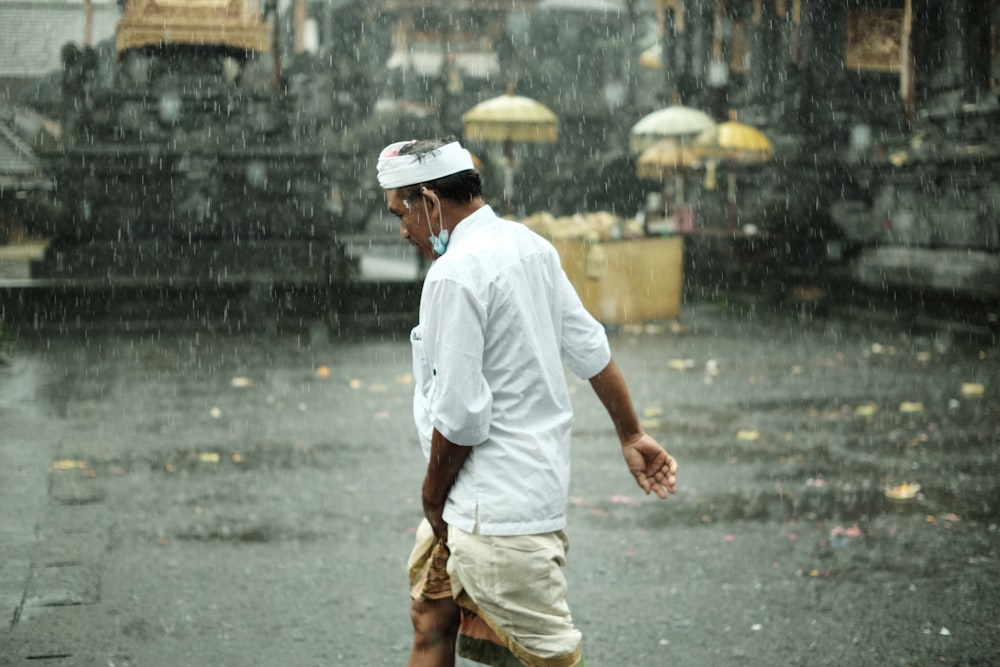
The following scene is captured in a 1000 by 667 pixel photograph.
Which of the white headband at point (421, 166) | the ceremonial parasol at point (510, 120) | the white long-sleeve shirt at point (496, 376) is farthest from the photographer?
the ceremonial parasol at point (510, 120)

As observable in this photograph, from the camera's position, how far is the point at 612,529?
627 centimetres

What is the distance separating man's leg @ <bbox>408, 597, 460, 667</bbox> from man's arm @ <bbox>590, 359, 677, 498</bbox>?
2.02 ft

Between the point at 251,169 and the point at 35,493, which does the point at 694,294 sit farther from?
the point at 35,493

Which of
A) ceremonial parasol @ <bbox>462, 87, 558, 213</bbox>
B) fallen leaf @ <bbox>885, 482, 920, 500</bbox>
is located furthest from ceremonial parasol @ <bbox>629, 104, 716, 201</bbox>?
fallen leaf @ <bbox>885, 482, 920, 500</bbox>

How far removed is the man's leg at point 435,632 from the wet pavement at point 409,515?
1269mm

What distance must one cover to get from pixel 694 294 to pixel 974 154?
4.96 meters

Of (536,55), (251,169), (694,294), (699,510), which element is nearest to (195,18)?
(251,169)

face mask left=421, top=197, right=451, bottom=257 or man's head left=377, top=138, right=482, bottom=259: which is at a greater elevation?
man's head left=377, top=138, right=482, bottom=259

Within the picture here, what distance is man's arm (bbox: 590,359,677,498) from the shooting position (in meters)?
3.44

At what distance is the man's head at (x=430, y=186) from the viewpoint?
10.2 feet

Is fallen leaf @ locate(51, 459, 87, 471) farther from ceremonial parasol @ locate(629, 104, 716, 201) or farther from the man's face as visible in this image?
ceremonial parasol @ locate(629, 104, 716, 201)

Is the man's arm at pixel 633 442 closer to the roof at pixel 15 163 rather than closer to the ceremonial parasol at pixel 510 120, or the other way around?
the ceremonial parasol at pixel 510 120

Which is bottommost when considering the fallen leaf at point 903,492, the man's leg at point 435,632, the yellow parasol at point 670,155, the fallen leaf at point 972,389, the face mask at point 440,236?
the fallen leaf at point 972,389

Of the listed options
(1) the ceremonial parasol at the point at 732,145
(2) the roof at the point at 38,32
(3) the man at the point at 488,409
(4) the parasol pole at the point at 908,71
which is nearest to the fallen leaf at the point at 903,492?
(3) the man at the point at 488,409
